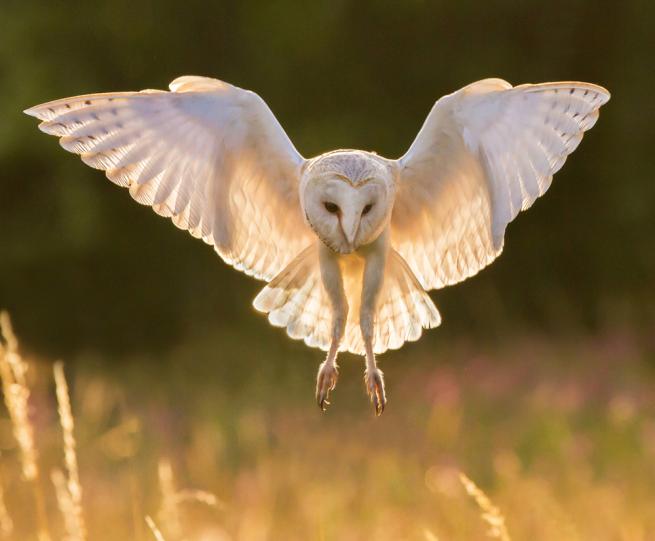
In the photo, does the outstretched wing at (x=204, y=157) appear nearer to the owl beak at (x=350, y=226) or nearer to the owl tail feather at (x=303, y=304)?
the owl tail feather at (x=303, y=304)

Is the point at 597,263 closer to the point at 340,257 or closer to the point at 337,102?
the point at 337,102

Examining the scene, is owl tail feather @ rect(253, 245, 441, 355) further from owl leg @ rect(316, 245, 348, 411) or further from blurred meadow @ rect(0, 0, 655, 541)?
blurred meadow @ rect(0, 0, 655, 541)

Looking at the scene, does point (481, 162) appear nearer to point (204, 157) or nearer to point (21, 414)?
point (204, 157)

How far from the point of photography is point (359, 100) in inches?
360

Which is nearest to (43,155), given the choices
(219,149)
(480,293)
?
(480,293)

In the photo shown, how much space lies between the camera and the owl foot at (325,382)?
2619 millimetres

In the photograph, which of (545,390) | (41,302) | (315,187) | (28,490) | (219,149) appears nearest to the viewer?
(315,187)

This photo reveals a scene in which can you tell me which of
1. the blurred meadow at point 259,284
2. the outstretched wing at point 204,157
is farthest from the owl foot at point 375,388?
the blurred meadow at point 259,284

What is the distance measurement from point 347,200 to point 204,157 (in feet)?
2.30

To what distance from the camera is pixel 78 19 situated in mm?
9406

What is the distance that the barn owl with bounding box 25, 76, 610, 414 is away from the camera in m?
2.75

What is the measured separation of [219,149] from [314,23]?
6207 mm

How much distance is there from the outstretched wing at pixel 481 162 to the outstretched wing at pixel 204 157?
36cm

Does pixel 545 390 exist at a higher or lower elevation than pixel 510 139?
higher
